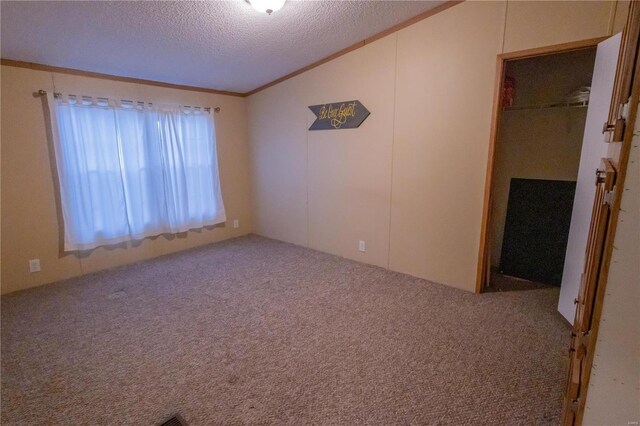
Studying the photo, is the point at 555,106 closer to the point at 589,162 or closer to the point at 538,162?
the point at 538,162

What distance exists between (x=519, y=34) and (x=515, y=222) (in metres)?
1.75

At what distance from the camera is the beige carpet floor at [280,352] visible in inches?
58.7

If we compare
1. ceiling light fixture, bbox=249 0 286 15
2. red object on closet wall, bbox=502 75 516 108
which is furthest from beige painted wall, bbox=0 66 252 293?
red object on closet wall, bbox=502 75 516 108

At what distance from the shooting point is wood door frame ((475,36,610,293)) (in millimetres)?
2092

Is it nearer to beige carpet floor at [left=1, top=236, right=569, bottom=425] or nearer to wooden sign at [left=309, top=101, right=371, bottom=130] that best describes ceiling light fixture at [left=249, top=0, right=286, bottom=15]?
wooden sign at [left=309, top=101, right=371, bottom=130]

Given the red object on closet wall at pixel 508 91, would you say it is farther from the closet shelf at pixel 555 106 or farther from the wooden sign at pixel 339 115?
the wooden sign at pixel 339 115

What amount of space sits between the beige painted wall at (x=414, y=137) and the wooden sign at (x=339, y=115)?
0.23ft

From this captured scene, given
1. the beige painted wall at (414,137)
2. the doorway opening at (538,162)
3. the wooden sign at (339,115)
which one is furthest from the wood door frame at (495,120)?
the wooden sign at (339,115)

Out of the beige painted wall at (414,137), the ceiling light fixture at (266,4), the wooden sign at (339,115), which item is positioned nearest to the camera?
the ceiling light fixture at (266,4)

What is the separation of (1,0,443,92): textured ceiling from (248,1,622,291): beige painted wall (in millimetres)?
339

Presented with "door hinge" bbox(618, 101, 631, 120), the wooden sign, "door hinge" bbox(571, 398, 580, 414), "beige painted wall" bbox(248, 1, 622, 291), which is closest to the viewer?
A: "door hinge" bbox(618, 101, 631, 120)

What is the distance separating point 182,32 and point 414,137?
7.51 ft

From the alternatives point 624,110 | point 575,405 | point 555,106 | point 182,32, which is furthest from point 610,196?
point 182,32

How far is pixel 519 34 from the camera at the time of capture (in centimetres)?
226
